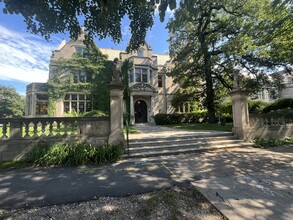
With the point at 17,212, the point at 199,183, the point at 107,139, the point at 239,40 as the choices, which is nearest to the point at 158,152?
the point at 107,139

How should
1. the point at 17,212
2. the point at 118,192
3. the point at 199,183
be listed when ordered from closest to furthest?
the point at 17,212
the point at 118,192
the point at 199,183

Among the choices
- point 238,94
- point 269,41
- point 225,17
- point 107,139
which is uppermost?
point 225,17

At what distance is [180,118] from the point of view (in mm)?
20141

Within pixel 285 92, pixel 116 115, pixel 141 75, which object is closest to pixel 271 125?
pixel 116 115

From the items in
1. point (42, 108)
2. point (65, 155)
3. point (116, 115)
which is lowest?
point (65, 155)

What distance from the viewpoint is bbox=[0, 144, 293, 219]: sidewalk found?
9.08 ft

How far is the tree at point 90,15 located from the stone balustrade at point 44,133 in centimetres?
297

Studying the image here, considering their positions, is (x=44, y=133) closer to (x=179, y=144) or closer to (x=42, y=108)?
(x=179, y=144)

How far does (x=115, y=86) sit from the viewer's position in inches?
249

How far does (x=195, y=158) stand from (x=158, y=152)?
1.42 metres

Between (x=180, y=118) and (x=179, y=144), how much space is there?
13414mm

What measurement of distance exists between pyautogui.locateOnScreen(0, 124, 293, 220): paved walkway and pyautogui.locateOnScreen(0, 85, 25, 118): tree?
35.9 metres

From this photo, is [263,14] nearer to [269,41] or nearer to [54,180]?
[269,41]

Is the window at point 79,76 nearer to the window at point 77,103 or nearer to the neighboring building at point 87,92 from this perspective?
the neighboring building at point 87,92
